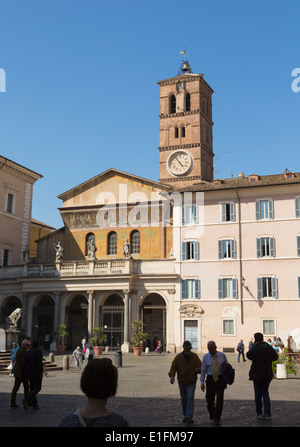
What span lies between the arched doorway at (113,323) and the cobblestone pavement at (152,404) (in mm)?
18623

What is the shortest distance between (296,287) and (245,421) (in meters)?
26.6

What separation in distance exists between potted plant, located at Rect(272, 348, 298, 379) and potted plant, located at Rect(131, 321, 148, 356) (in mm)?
15162

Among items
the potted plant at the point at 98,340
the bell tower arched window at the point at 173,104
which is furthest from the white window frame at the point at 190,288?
the bell tower arched window at the point at 173,104

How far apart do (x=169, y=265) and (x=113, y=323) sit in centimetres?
702

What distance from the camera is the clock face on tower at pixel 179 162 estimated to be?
190ft

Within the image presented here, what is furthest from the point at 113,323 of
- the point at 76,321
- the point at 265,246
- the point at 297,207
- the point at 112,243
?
the point at 297,207

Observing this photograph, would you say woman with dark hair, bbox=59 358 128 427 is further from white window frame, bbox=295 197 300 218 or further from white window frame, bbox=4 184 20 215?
white window frame, bbox=4 184 20 215

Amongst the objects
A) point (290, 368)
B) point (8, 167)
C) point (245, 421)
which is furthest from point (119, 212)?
point (245, 421)

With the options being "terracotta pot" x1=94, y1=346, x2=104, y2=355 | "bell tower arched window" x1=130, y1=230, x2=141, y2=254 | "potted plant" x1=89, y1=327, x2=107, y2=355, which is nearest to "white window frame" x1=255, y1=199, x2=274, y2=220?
A: "bell tower arched window" x1=130, y1=230, x2=141, y2=254

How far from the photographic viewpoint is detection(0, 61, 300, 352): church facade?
119ft

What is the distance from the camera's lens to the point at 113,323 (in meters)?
41.0

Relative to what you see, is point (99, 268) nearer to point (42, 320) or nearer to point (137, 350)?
point (42, 320)

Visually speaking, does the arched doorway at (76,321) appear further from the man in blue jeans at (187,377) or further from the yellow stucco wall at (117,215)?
the man in blue jeans at (187,377)

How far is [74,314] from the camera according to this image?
1704 inches
